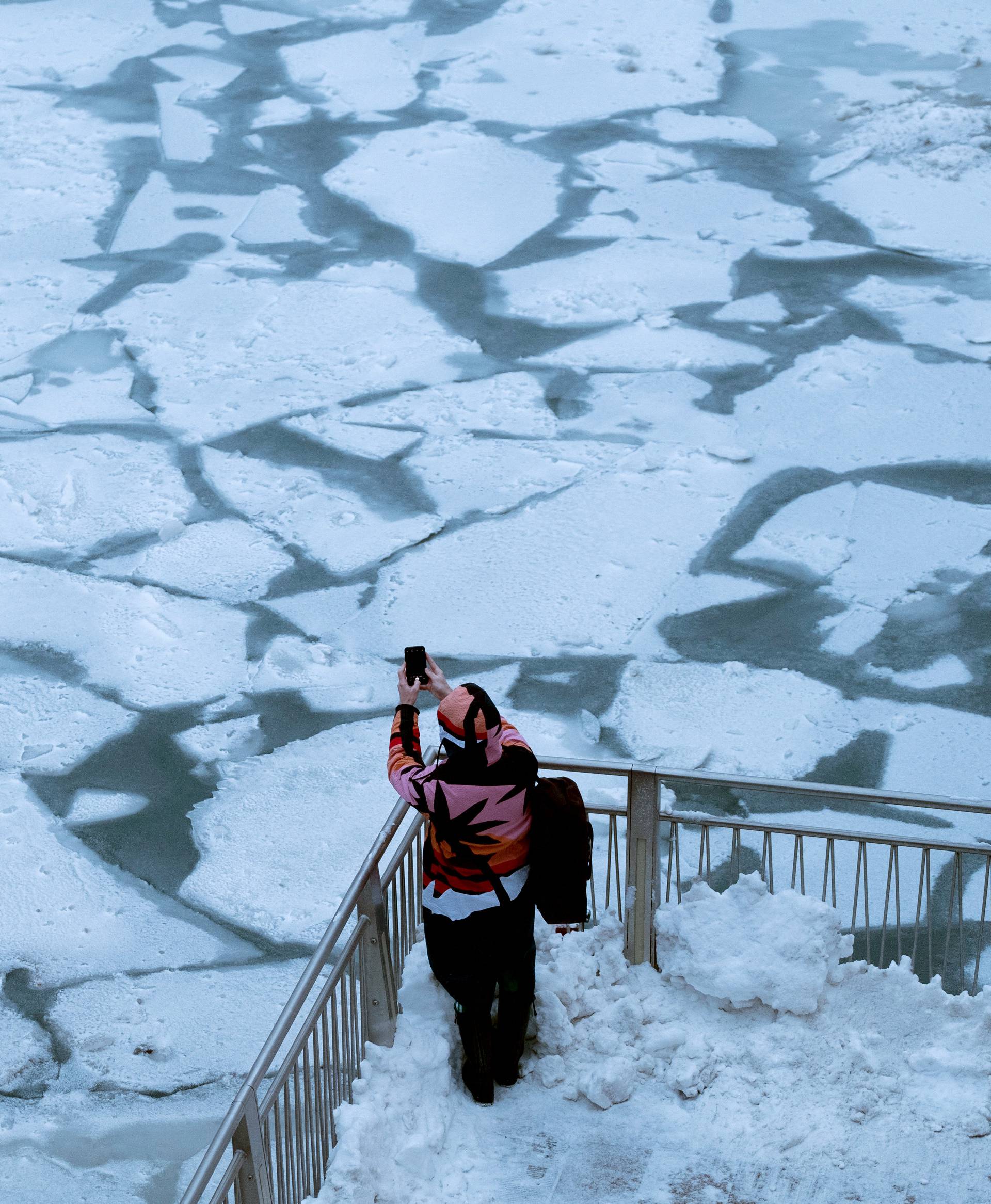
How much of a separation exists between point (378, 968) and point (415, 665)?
0.71m

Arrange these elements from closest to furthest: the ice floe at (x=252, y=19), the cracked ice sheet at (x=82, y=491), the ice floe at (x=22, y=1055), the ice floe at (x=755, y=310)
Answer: the ice floe at (x=22, y=1055) → the cracked ice sheet at (x=82, y=491) → the ice floe at (x=755, y=310) → the ice floe at (x=252, y=19)

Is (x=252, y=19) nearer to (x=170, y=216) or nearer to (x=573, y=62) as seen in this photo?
(x=573, y=62)

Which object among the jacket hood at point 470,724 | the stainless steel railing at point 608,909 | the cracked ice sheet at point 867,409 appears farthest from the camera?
the cracked ice sheet at point 867,409

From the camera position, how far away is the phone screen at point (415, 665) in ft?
10.6

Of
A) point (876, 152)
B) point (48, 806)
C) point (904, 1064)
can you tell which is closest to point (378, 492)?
point (48, 806)

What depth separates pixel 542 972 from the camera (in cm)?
336

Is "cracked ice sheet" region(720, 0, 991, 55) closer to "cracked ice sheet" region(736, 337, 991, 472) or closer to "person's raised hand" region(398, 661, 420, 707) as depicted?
"cracked ice sheet" region(736, 337, 991, 472)

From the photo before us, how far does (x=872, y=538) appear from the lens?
19.8 ft

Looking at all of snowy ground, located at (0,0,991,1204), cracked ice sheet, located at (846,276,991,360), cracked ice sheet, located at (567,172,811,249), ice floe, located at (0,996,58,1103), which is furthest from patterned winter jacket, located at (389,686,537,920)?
cracked ice sheet, located at (567,172,811,249)

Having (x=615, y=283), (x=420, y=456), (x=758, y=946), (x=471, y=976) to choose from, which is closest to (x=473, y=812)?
(x=471, y=976)

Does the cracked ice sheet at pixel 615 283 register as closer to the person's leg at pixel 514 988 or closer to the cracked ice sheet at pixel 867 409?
the cracked ice sheet at pixel 867 409

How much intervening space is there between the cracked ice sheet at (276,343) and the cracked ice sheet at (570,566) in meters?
1.44

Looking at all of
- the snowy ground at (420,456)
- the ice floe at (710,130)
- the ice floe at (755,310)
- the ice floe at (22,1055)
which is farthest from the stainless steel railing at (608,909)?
the ice floe at (710,130)

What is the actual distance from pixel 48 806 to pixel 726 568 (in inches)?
115
